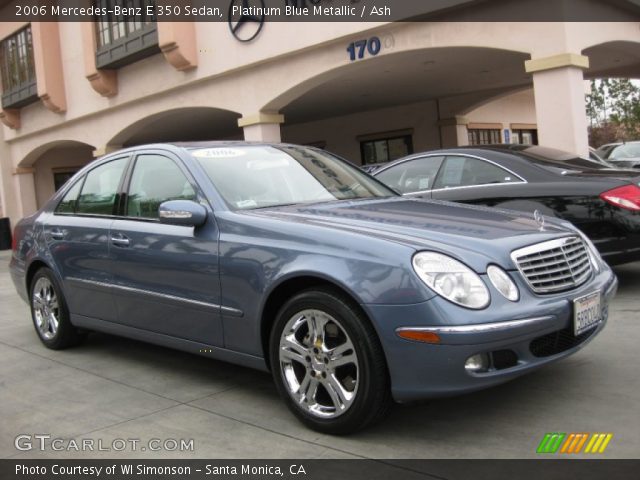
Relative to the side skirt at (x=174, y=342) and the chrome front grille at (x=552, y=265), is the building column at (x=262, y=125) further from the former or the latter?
the chrome front grille at (x=552, y=265)

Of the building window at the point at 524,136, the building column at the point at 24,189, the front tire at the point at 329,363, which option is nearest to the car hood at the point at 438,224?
the front tire at the point at 329,363

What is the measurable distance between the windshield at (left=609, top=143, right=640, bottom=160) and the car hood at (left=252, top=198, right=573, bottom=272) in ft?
28.0

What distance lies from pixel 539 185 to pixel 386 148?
47.2 ft

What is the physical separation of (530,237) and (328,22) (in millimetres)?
9059

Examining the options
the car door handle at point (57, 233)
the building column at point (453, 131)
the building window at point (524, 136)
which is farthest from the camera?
the building window at point (524, 136)

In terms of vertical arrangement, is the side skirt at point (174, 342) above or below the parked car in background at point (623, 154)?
below

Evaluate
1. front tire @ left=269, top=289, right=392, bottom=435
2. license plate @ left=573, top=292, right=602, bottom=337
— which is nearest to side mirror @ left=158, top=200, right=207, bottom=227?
front tire @ left=269, top=289, right=392, bottom=435

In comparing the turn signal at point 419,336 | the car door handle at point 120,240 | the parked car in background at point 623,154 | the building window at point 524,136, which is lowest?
the turn signal at point 419,336

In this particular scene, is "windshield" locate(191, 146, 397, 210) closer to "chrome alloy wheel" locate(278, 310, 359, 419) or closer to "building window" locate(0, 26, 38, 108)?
"chrome alloy wheel" locate(278, 310, 359, 419)

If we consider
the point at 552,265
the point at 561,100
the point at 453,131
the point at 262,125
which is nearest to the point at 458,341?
the point at 552,265

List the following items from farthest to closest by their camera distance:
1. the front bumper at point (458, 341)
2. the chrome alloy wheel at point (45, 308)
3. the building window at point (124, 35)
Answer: the building window at point (124, 35) < the chrome alloy wheel at point (45, 308) < the front bumper at point (458, 341)

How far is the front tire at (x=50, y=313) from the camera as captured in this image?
17.7 feet

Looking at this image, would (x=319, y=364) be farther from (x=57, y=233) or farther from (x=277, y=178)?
(x=57, y=233)

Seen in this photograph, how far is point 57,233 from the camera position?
17.5 ft
